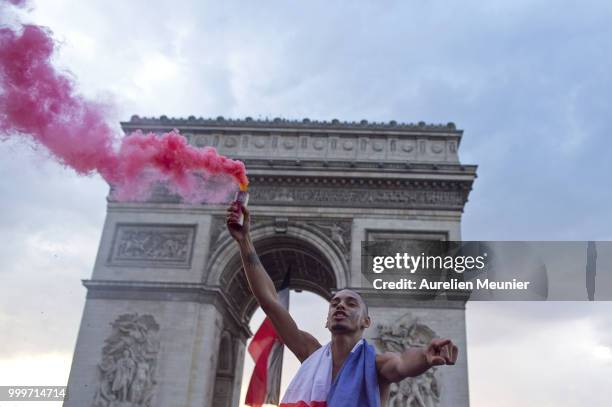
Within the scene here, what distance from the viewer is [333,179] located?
72.6 ft

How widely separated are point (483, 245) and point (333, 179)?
608cm

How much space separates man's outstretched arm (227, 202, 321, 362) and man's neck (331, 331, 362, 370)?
386mm

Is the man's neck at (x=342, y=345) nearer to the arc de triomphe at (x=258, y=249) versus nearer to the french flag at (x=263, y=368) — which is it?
the arc de triomphe at (x=258, y=249)

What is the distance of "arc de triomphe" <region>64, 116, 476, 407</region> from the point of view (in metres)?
19.2

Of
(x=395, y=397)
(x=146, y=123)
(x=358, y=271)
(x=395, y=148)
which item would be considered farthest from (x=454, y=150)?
(x=146, y=123)

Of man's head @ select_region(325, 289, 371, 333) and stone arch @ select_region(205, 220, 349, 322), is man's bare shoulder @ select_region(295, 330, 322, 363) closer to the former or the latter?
man's head @ select_region(325, 289, 371, 333)

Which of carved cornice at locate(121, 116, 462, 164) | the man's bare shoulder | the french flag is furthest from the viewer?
carved cornice at locate(121, 116, 462, 164)

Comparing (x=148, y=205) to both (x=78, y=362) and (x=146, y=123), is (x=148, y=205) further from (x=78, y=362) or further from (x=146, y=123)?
(x=78, y=362)

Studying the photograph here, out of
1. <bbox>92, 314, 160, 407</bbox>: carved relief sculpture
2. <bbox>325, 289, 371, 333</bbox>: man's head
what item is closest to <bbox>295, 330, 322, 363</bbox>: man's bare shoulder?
<bbox>325, 289, 371, 333</bbox>: man's head

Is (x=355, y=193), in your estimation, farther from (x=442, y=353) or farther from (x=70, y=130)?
(x=442, y=353)

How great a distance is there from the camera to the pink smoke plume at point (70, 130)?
556cm

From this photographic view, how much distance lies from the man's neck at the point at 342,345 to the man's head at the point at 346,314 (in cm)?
3

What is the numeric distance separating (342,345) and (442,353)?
2.64ft

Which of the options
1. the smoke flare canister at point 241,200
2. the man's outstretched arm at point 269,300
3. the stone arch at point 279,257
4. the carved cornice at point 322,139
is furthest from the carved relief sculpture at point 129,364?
the man's outstretched arm at point 269,300
